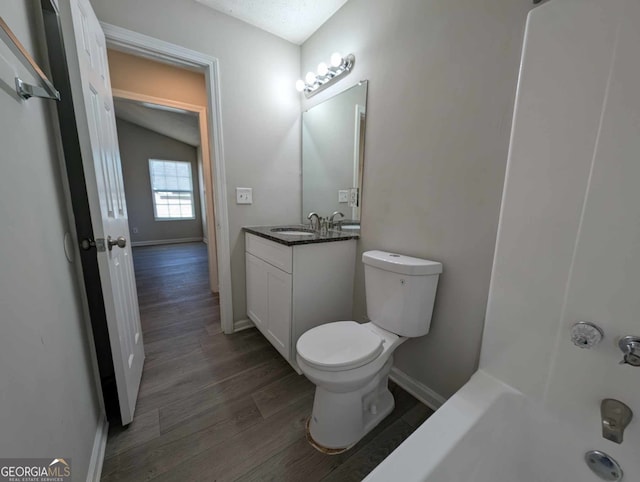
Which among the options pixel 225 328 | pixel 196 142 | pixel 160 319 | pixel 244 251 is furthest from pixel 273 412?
pixel 196 142

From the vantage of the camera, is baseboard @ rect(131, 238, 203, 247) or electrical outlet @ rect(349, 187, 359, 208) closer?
electrical outlet @ rect(349, 187, 359, 208)

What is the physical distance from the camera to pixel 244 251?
2.04 metres

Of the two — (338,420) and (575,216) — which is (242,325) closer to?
(338,420)

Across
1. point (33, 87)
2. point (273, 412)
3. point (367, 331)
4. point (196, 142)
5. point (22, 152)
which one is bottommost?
point (273, 412)

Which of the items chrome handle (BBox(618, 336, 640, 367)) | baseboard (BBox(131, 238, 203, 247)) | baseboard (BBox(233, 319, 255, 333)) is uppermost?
chrome handle (BBox(618, 336, 640, 367))

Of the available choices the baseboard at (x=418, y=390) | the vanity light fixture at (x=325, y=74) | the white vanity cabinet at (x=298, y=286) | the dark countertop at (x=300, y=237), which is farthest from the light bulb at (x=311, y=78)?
the baseboard at (x=418, y=390)

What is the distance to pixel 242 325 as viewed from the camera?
210 centimetres

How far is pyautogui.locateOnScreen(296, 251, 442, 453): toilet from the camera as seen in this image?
1.05m

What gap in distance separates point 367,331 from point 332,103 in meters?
1.60

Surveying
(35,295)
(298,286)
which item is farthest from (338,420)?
(35,295)

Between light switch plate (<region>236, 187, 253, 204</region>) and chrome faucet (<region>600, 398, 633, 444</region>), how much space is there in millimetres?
2086

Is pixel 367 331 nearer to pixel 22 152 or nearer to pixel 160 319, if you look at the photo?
pixel 22 152

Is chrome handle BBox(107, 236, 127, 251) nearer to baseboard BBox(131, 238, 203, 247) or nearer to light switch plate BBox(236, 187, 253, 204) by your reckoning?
light switch plate BBox(236, 187, 253, 204)

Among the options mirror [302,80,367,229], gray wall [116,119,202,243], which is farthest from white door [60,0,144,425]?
gray wall [116,119,202,243]
